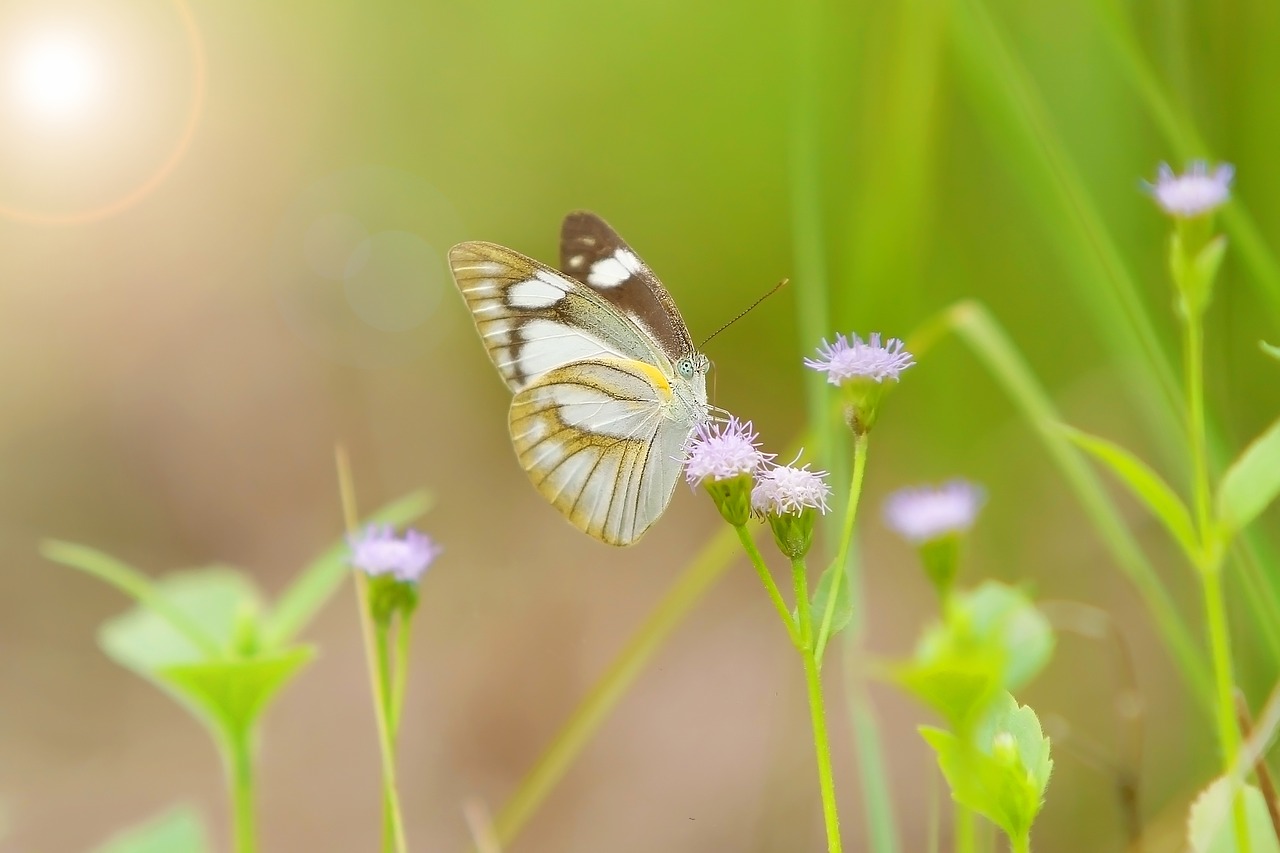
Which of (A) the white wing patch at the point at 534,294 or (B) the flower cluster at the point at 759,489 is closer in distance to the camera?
(B) the flower cluster at the point at 759,489

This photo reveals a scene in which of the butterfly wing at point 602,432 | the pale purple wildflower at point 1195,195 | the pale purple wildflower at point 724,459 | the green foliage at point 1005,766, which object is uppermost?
the butterfly wing at point 602,432

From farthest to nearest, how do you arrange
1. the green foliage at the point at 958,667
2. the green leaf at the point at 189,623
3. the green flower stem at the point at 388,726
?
1. the green leaf at the point at 189,623
2. the green flower stem at the point at 388,726
3. the green foliage at the point at 958,667

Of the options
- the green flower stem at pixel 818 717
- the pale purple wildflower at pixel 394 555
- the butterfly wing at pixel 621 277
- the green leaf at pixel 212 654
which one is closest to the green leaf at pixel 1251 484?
the green flower stem at pixel 818 717

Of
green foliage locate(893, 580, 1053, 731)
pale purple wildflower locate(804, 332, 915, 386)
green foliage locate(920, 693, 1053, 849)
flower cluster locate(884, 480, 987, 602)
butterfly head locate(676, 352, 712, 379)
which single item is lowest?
green foliage locate(920, 693, 1053, 849)

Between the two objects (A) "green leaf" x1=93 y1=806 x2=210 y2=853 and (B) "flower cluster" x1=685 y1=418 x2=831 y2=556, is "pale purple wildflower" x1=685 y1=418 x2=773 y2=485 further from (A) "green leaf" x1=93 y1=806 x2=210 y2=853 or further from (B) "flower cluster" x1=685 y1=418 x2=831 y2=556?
(A) "green leaf" x1=93 y1=806 x2=210 y2=853

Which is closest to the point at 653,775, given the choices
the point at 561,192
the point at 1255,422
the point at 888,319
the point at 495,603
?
the point at 495,603

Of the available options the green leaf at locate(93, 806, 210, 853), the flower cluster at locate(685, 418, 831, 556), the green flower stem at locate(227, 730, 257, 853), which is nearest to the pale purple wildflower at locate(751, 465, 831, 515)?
the flower cluster at locate(685, 418, 831, 556)

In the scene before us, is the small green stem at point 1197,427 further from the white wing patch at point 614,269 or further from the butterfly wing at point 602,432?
the white wing patch at point 614,269
